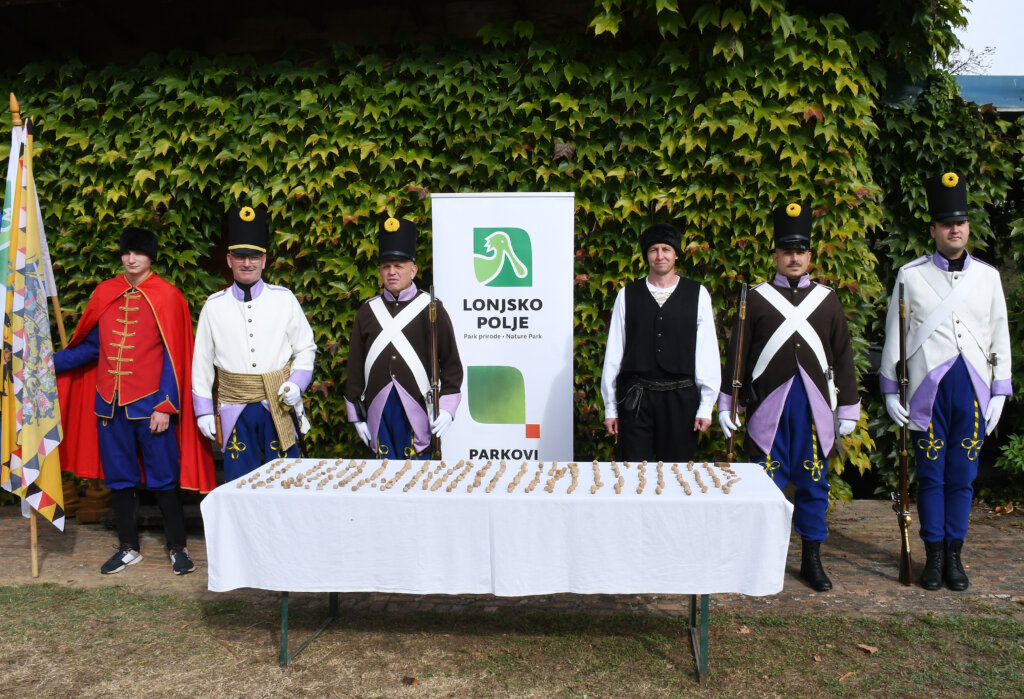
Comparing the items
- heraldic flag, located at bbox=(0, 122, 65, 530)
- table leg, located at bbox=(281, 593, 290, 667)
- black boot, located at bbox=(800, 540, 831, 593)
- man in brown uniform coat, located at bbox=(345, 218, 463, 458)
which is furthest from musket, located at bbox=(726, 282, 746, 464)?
heraldic flag, located at bbox=(0, 122, 65, 530)

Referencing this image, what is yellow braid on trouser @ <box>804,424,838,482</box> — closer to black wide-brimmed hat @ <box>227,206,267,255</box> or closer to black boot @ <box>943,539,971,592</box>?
black boot @ <box>943,539,971,592</box>

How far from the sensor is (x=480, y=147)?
5.41m

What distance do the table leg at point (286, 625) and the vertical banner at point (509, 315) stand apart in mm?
1384

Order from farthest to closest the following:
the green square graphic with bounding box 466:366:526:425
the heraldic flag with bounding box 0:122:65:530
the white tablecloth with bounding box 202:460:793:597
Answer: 1. the green square graphic with bounding box 466:366:526:425
2. the heraldic flag with bounding box 0:122:65:530
3. the white tablecloth with bounding box 202:460:793:597

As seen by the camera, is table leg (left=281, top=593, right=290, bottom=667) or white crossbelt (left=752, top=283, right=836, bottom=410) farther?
white crossbelt (left=752, top=283, right=836, bottom=410)

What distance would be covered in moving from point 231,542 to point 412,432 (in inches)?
55.0

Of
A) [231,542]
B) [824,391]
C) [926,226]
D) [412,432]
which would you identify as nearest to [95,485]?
[412,432]

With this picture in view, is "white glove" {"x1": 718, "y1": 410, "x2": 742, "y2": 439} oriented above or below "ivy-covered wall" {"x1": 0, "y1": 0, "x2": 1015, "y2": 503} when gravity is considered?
below

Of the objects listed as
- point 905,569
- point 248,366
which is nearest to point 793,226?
point 905,569

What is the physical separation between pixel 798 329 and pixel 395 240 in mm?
2145

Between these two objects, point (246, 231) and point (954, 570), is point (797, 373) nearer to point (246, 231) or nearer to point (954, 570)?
point (954, 570)

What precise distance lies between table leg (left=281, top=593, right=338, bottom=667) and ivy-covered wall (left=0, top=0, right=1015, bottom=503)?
1754 mm

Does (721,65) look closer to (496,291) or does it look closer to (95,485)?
(496,291)

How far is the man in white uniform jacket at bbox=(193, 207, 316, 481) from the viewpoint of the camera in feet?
15.1
